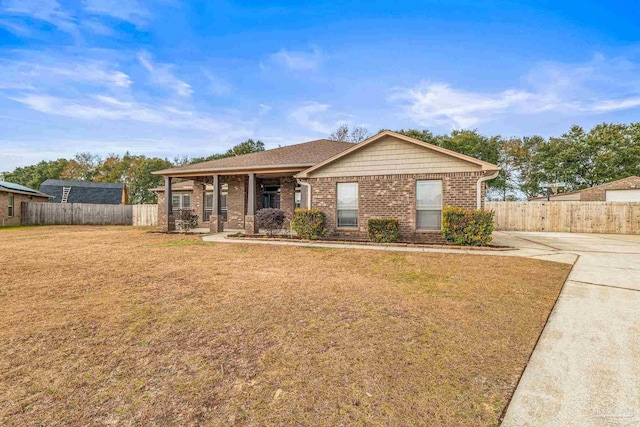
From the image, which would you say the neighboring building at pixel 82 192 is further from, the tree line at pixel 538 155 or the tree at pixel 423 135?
the tree at pixel 423 135

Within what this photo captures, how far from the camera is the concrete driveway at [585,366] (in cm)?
182

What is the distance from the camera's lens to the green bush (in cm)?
908

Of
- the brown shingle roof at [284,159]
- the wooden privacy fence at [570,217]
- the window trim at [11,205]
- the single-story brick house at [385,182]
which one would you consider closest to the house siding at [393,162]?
the single-story brick house at [385,182]

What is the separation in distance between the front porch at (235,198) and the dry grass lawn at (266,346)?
812 centimetres

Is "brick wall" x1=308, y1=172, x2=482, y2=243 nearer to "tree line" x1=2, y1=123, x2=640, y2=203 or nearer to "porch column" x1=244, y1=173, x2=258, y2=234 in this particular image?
"porch column" x1=244, y1=173, x2=258, y2=234

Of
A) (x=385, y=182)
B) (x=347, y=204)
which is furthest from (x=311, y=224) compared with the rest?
(x=385, y=182)

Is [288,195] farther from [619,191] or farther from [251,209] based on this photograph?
[619,191]

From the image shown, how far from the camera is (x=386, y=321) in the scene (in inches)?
133

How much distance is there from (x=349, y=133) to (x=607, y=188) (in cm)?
2174

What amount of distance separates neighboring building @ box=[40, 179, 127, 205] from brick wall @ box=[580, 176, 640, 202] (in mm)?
44193

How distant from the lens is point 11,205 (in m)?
20.7

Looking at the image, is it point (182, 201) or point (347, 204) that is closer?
point (347, 204)

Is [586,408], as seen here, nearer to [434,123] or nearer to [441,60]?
[441,60]

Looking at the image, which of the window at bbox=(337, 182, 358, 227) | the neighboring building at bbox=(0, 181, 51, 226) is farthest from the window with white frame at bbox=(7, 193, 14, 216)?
the window at bbox=(337, 182, 358, 227)
